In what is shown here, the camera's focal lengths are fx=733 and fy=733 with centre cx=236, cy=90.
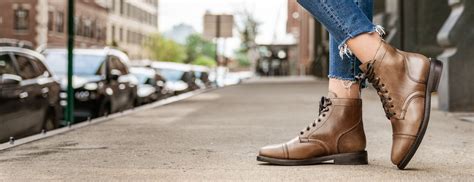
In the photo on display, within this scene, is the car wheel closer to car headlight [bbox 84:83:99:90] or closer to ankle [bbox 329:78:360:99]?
car headlight [bbox 84:83:99:90]

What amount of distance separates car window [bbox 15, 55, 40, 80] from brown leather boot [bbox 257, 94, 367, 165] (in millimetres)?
5627

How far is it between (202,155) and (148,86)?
13.0 metres

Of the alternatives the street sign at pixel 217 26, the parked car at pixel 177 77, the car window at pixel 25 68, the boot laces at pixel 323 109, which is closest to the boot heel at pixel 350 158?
the boot laces at pixel 323 109

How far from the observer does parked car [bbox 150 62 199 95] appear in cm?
2202

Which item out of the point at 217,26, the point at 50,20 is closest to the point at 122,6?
the point at 50,20

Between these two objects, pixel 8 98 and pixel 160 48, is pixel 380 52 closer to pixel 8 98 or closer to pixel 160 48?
pixel 8 98

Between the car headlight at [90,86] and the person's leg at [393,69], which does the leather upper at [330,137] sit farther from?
the car headlight at [90,86]

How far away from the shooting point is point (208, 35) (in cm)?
3120

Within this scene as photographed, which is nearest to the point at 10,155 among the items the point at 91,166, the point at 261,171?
the point at 91,166

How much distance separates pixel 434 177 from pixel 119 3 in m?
74.9

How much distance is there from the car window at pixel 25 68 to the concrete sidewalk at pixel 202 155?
97.8 inches

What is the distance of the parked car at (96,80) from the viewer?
36.1 feet

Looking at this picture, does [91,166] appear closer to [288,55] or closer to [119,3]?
[288,55]

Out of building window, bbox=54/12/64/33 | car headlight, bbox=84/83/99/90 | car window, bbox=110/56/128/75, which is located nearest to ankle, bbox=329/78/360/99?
car headlight, bbox=84/83/99/90
